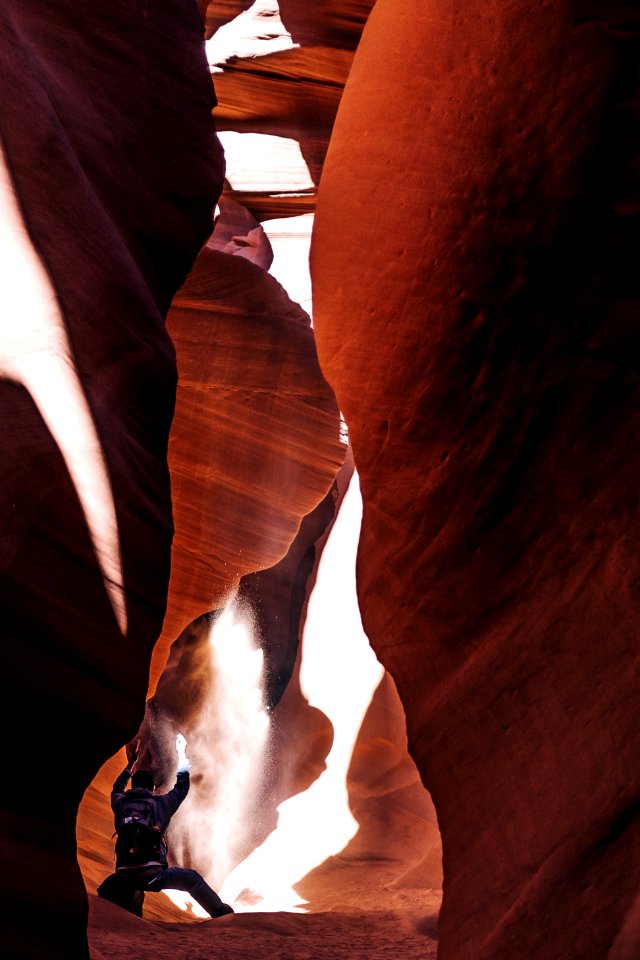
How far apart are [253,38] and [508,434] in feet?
15.0

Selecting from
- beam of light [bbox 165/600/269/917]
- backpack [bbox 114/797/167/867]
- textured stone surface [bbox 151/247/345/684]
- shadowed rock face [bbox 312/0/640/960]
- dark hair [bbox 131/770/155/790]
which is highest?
shadowed rock face [bbox 312/0/640/960]

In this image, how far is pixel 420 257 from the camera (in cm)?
357

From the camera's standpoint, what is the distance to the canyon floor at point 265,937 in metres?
3.73

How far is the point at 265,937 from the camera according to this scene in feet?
14.2

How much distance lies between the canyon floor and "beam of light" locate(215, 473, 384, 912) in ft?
6.85

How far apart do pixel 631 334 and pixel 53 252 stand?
1778 millimetres

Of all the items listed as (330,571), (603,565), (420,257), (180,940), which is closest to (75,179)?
(420,257)

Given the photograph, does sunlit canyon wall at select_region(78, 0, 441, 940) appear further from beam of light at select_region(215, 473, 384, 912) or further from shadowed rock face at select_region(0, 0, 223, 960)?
shadowed rock face at select_region(0, 0, 223, 960)

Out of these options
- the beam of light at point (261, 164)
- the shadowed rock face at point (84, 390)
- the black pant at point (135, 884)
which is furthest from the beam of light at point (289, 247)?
the black pant at point (135, 884)

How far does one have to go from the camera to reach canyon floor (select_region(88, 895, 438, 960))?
373 cm

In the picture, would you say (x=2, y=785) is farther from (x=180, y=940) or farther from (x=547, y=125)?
(x=547, y=125)

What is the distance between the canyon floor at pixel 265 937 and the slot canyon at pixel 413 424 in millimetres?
32

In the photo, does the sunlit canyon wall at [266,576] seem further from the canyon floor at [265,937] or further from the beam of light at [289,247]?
the canyon floor at [265,937]

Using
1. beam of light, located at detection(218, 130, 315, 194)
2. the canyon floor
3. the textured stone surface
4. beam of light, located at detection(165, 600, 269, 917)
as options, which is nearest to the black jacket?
the canyon floor
